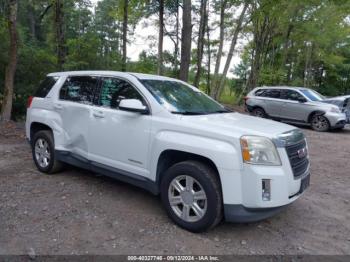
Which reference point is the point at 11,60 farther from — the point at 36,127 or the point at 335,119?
the point at 335,119

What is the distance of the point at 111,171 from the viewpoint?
4223 mm

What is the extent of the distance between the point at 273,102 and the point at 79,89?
9922 millimetres

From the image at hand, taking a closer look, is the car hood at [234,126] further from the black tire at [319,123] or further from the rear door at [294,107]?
the rear door at [294,107]

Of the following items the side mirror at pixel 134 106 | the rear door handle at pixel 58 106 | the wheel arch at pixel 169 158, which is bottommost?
the wheel arch at pixel 169 158

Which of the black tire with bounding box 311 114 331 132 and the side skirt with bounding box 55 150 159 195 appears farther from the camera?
the black tire with bounding box 311 114 331 132

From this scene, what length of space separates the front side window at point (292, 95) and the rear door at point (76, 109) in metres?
9.88

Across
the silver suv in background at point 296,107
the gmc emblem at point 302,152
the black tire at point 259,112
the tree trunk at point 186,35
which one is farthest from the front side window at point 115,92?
the black tire at point 259,112

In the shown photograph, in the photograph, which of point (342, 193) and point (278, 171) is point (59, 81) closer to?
point (278, 171)

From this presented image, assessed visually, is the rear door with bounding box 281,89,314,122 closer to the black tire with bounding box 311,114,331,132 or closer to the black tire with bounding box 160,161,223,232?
the black tire with bounding box 311,114,331,132

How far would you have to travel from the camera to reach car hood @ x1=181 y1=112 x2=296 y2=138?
129 inches

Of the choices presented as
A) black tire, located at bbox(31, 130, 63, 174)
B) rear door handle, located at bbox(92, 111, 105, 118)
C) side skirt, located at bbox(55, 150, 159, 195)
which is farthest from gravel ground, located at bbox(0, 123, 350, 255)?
rear door handle, located at bbox(92, 111, 105, 118)

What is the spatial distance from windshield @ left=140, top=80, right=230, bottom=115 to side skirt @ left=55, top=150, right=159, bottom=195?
97 centimetres

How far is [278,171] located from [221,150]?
0.63 m

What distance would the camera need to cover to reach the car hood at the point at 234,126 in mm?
3266
